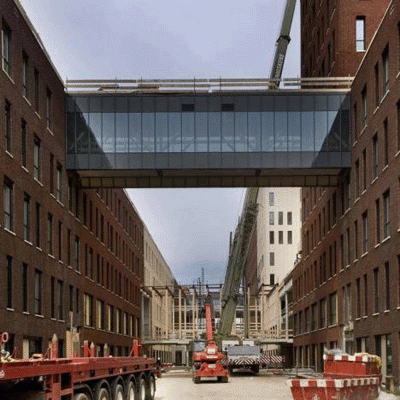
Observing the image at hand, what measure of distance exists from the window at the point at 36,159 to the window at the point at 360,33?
2472cm

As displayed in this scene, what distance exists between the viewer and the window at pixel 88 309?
61.3 meters

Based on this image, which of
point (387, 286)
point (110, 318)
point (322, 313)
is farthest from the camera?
point (110, 318)

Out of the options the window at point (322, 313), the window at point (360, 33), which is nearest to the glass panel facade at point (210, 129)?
the window at point (360, 33)

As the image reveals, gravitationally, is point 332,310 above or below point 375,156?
below

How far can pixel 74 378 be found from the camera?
795 inches

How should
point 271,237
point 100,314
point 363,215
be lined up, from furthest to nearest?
point 271,237 → point 100,314 → point 363,215

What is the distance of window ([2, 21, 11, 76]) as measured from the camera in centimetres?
4025

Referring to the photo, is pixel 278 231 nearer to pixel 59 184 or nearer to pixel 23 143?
pixel 59 184

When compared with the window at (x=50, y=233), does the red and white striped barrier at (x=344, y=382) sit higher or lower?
lower

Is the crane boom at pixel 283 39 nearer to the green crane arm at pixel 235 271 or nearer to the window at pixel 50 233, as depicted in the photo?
the green crane arm at pixel 235 271

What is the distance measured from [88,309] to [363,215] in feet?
72.1

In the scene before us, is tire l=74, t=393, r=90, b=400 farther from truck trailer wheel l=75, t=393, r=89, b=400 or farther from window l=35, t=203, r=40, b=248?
window l=35, t=203, r=40, b=248

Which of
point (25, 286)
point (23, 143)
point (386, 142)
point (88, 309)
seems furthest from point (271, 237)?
point (23, 143)

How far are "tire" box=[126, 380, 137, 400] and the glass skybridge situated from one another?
27810 millimetres
